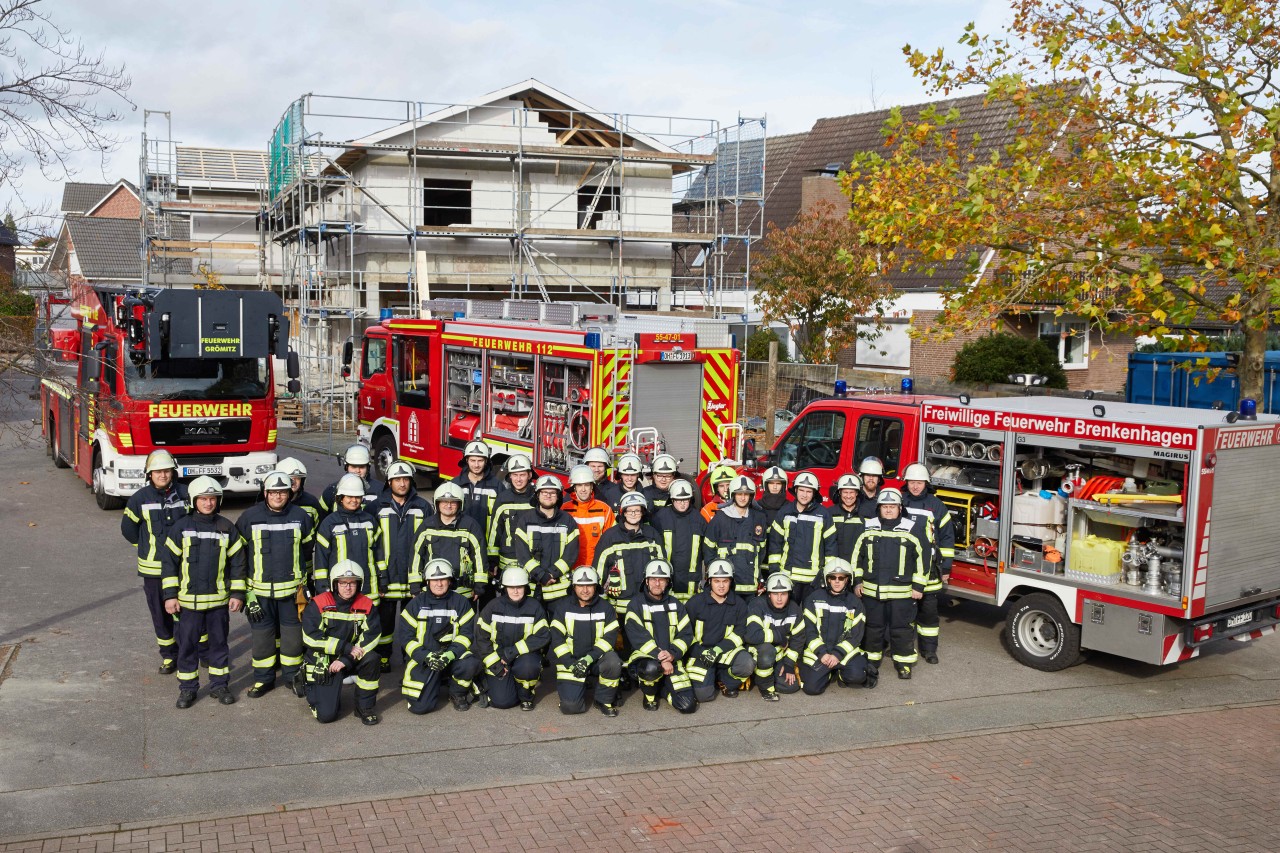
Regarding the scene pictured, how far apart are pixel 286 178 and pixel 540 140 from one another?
19.5 feet

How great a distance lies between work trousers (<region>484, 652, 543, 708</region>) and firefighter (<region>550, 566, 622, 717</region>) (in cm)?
17

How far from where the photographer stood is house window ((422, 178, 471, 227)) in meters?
25.8

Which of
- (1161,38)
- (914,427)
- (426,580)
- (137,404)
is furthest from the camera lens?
(137,404)

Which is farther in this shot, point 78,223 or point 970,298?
point 78,223

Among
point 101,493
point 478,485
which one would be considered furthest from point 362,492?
point 101,493

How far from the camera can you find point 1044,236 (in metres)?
12.3

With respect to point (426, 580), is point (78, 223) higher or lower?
higher

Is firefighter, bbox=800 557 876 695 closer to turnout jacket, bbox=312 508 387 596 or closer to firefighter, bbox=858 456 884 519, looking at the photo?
firefighter, bbox=858 456 884 519

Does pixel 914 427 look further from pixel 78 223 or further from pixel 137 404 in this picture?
pixel 78 223

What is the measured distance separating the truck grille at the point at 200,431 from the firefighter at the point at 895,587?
939 centimetres

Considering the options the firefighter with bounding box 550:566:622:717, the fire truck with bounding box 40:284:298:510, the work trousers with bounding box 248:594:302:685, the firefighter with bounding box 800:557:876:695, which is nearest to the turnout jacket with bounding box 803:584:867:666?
the firefighter with bounding box 800:557:876:695

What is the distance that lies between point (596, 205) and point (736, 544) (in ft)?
60.8

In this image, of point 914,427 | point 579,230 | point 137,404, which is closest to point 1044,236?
point 914,427

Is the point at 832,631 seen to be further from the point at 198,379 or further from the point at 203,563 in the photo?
the point at 198,379
